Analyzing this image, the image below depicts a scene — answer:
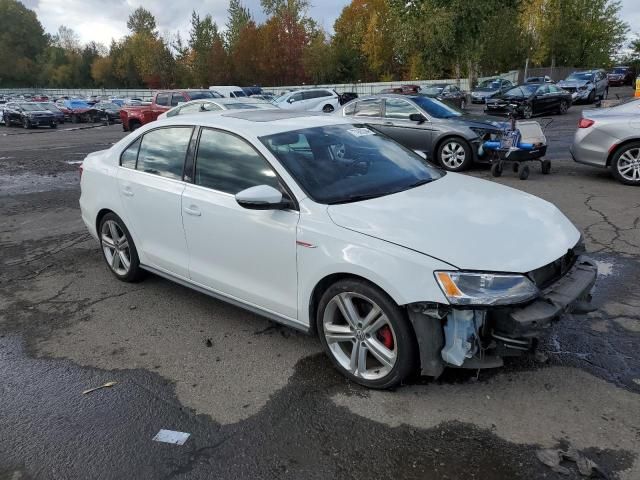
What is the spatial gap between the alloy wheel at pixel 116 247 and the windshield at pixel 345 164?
6.73 ft

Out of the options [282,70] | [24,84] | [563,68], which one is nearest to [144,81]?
[282,70]

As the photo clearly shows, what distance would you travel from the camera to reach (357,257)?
9.97 feet

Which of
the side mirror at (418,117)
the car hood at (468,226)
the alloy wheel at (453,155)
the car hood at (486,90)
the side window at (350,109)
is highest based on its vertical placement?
the car hood at (468,226)

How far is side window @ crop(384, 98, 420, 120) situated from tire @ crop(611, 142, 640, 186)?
393cm

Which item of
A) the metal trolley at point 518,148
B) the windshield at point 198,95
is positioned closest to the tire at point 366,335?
the metal trolley at point 518,148

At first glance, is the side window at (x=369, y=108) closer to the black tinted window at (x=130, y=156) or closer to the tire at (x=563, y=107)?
the black tinted window at (x=130, y=156)

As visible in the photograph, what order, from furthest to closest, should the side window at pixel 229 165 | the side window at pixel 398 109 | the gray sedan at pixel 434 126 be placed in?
the side window at pixel 398 109 → the gray sedan at pixel 434 126 → the side window at pixel 229 165

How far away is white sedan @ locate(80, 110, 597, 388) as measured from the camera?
2.90m

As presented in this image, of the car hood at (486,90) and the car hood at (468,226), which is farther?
the car hood at (486,90)

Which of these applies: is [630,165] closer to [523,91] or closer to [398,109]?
[398,109]

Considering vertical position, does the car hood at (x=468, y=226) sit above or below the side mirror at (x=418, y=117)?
above

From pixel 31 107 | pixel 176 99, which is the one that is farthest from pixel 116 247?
pixel 31 107

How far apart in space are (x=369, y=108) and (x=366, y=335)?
9.01 metres

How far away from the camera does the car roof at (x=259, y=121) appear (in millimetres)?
3981
